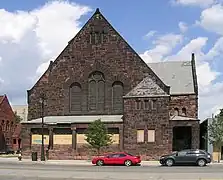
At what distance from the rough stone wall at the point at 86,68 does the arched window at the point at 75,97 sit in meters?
0.55

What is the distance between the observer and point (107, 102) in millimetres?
63844

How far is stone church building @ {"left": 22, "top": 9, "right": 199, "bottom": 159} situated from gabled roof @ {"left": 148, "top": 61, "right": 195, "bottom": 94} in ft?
0.82

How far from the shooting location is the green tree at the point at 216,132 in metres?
54.2

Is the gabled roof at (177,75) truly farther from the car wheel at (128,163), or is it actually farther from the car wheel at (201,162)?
the car wheel at (128,163)

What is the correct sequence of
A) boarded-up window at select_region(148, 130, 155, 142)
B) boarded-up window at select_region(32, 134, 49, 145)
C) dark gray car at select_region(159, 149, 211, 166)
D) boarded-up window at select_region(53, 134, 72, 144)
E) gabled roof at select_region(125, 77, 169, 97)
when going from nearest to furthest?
dark gray car at select_region(159, 149, 211, 166)
boarded-up window at select_region(148, 130, 155, 142)
gabled roof at select_region(125, 77, 169, 97)
boarded-up window at select_region(53, 134, 72, 144)
boarded-up window at select_region(32, 134, 49, 145)

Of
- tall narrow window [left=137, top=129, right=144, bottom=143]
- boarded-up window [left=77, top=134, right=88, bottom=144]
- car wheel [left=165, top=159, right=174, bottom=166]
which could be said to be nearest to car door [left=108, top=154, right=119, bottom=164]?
car wheel [left=165, top=159, right=174, bottom=166]

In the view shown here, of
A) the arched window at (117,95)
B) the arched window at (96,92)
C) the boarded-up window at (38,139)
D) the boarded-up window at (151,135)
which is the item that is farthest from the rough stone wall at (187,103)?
the boarded-up window at (38,139)

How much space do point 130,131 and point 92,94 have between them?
8.85 m

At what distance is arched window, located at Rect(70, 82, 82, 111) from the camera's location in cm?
6500

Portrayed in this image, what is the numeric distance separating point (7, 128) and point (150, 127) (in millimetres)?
46004

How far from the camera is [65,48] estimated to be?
6694 centimetres

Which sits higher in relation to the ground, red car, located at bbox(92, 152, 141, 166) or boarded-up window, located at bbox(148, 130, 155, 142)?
boarded-up window, located at bbox(148, 130, 155, 142)

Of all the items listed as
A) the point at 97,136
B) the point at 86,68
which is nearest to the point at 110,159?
the point at 97,136

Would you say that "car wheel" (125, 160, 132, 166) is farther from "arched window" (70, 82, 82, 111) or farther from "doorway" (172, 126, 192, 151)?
"arched window" (70, 82, 82, 111)
